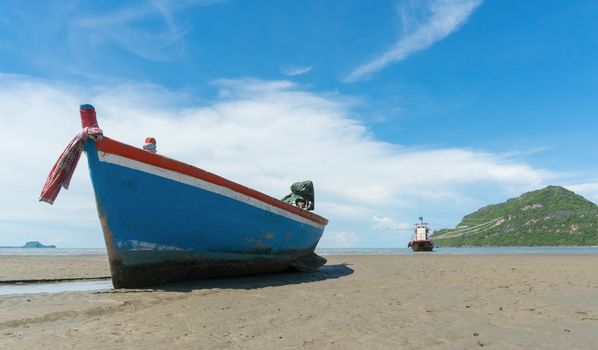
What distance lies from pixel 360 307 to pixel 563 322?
2.22 m

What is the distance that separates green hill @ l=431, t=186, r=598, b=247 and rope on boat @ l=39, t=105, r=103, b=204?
305 ft

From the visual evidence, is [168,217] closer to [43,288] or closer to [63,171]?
[63,171]

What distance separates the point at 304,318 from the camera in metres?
4.59

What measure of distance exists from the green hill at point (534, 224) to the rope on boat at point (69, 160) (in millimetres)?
93032

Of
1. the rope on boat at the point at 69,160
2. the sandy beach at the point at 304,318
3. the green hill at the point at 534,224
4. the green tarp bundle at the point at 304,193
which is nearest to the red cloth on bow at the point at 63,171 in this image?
the rope on boat at the point at 69,160

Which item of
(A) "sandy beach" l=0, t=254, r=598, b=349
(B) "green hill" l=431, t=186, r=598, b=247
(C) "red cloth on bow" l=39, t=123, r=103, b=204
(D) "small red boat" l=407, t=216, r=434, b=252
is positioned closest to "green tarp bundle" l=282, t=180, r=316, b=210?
(A) "sandy beach" l=0, t=254, r=598, b=349

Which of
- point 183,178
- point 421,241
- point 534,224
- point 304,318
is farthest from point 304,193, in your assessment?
point 534,224

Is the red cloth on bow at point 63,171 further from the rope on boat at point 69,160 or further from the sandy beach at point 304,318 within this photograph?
the sandy beach at point 304,318

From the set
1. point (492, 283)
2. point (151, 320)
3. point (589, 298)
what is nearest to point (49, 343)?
point (151, 320)

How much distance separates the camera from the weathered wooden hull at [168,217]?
271 inches

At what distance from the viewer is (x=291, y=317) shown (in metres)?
4.64

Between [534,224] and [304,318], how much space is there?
4089 inches

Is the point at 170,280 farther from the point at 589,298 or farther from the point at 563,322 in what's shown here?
the point at 589,298

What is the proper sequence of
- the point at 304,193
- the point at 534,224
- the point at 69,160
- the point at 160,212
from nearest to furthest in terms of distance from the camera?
the point at 69,160 → the point at 160,212 → the point at 304,193 → the point at 534,224
